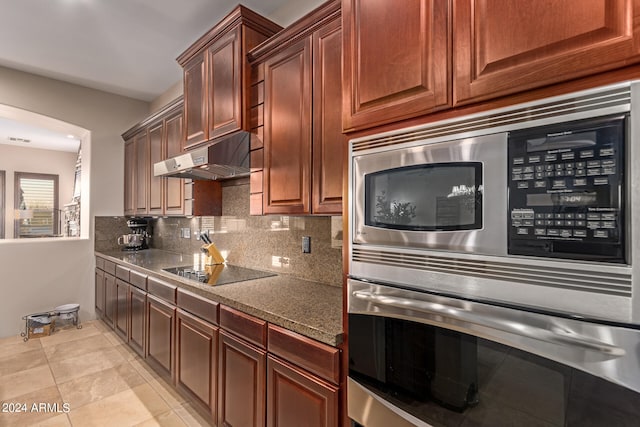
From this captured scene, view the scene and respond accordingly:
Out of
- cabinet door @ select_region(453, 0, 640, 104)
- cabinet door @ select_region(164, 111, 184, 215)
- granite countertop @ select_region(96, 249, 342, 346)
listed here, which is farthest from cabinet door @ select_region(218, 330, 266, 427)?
cabinet door @ select_region(164, 111, 184, 215)

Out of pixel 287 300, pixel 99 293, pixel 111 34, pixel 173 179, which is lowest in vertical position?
pixel 99 293

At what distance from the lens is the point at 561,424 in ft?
2.34

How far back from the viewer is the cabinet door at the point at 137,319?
2678 mm

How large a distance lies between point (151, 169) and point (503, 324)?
370cm

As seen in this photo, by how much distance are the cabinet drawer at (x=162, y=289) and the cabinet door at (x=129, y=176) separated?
1749 mm

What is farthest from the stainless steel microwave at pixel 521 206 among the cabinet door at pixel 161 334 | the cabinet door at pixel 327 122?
the cabinet door at pixel 161 334

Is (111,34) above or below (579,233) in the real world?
above

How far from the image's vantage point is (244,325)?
1.61 m

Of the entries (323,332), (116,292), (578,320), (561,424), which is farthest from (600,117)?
(116,292)

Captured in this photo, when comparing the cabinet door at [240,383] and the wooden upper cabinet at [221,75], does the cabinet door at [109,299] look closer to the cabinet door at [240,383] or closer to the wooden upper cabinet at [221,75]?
the wooden upper cabinet at [221,75]

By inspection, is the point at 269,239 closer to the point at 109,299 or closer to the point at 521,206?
the point at 521,206

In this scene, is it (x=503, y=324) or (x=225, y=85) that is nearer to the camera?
(x=503, y=324)

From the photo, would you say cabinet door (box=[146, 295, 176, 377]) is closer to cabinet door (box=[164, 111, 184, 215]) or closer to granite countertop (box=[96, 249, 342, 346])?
granite countertop (box=[96, 249, 342, 346])

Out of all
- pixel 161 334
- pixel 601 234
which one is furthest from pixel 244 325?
pixel 601 234
